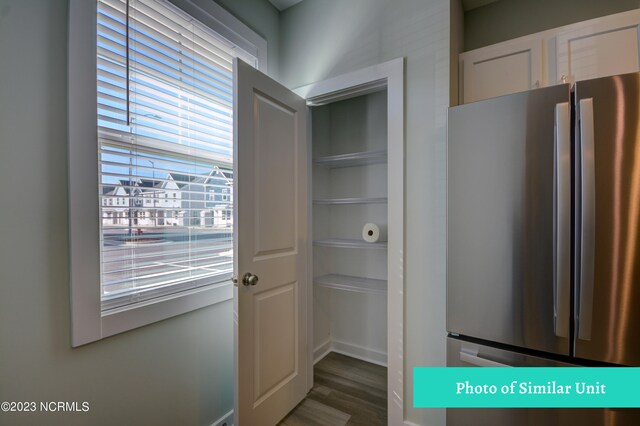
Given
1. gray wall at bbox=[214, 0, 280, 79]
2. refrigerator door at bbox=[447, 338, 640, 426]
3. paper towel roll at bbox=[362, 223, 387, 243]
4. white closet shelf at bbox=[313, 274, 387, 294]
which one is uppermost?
gray wall at bbox=[214, 0, 280, 79]

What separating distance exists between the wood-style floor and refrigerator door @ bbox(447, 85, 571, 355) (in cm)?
108

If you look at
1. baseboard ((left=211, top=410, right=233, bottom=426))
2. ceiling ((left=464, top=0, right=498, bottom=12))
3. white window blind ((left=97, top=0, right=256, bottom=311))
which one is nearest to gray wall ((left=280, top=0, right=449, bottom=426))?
ceiling ((left=464, top=0, right=498, bottom=12))

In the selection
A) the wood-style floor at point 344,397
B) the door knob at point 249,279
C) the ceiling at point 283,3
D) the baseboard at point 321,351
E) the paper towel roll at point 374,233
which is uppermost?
the ceiling at point 283,3

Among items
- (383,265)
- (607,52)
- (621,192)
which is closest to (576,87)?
(621,192)

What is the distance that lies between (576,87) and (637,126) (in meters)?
0.22

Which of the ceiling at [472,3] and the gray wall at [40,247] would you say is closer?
the gray wall at [40,247]

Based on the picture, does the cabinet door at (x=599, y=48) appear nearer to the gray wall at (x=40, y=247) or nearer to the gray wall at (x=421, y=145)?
the gray wall at (x=421, y=145)

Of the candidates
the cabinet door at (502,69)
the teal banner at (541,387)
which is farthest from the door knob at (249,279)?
the cabinet door at (502,69)

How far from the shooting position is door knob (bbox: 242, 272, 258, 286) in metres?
1.38

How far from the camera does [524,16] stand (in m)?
1.71

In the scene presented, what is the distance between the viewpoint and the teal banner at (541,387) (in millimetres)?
929

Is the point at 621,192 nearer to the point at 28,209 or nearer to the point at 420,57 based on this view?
the point at 420,57

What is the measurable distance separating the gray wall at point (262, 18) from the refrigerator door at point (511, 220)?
1.47 m

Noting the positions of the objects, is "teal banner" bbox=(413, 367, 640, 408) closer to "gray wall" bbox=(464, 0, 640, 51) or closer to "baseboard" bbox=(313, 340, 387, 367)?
"baseboard" bbox=(313, 340, 387, 367)
